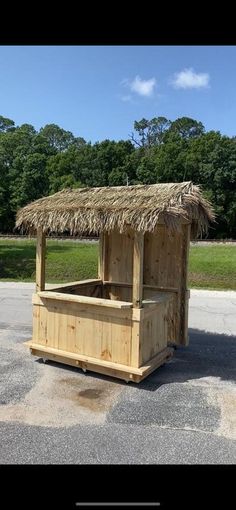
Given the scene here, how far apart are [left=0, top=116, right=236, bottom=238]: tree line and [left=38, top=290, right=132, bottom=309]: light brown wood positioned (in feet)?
123

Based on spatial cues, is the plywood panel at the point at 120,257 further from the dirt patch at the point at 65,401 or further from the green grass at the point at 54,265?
the green grass at the point at 54,265

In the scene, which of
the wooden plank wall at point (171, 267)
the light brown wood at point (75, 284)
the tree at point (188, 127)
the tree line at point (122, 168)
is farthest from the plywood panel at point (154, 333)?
the tree at point (188, 127)

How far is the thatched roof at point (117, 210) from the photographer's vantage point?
211 inches

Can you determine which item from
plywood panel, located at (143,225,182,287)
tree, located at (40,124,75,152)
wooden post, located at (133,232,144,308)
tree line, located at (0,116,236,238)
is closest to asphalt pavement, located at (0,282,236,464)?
wooden post, located at (133,232,144,308)

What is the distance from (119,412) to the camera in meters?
4.63

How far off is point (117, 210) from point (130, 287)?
249 centimetres

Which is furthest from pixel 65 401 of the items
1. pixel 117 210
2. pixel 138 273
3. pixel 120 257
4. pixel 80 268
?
pixel 80 268

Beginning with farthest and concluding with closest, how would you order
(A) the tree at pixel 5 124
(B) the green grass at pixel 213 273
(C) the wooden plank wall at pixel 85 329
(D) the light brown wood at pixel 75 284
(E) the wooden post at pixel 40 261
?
(A) the tree at pixel 5 124 < (B) the green grass at pixel 213 273 < (D) the light brown wood at pixel 75 284 < (E) the wooden post at pixel 40 261 < (C) the wooden plank wall at pixel 85 329

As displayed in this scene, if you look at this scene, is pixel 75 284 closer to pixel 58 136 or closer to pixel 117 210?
pixel 117 210

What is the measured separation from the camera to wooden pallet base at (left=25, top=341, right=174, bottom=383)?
543 cm

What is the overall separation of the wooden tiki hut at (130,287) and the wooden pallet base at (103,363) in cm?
2
